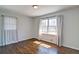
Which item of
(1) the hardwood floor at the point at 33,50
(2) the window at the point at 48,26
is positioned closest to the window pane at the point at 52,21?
(2) the window at the point at 48,26

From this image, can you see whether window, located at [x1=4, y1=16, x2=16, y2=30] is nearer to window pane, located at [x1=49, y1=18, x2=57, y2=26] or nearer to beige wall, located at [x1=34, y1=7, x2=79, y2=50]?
window pane, located at [x1=49, y1=18, x2=57, y2=26]

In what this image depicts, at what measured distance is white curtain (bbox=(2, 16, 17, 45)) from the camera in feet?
9.09

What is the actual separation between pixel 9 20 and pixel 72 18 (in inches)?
94.5

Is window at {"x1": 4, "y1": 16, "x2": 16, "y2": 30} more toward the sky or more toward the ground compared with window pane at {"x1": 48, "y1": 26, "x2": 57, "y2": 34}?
more toward the sky

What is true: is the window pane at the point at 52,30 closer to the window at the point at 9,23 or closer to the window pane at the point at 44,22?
the window pane at the point at 44,22

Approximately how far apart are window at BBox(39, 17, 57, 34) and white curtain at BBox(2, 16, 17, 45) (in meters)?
1.48

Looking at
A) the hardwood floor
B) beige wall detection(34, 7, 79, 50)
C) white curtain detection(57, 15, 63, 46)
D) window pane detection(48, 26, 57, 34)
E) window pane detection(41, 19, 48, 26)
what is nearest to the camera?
the hardwood floor

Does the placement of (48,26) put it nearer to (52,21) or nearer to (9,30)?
(52,21)

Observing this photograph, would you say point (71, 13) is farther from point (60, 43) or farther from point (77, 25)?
point (60, 43)

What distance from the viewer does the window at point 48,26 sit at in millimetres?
3159

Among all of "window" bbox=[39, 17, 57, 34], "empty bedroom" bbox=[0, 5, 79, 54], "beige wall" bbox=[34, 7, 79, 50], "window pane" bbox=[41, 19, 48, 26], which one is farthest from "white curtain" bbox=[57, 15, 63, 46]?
"window pane" bbox=[41, 19, 48, 26]

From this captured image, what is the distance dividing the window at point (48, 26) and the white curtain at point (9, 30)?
1483 mm
